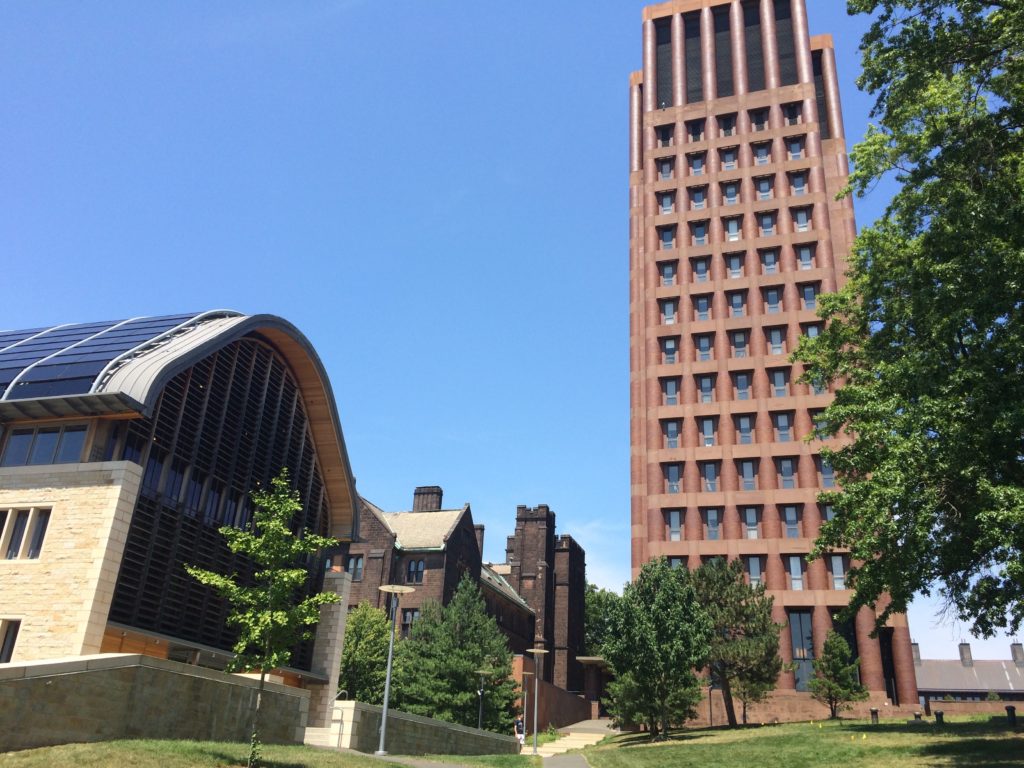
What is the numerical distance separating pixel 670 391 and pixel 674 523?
37.9 ft

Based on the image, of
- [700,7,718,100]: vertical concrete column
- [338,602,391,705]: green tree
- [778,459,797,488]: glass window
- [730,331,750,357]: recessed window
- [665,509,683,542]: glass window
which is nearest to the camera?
[338,602,391,705]: green tree

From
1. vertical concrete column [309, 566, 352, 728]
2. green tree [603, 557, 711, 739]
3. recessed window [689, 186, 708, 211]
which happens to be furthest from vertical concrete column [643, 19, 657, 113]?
vertical concrete column [309, 566, 352, 728]

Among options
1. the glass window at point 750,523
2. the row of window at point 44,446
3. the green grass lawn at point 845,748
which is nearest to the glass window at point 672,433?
the glass window at point 750,523

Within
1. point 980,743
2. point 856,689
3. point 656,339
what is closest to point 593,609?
point 656,339

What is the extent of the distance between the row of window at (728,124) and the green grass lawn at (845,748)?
5591 cm

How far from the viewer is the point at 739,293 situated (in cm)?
7006

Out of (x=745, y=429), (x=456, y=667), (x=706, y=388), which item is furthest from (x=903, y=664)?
(x=456, y=667)

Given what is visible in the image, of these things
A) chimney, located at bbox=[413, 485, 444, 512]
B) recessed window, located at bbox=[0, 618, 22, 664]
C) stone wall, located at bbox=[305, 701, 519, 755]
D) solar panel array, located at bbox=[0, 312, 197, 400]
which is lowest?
stone wall, located at bbox=[305, 701, 519, 755]

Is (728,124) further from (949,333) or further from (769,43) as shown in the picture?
(949,333)

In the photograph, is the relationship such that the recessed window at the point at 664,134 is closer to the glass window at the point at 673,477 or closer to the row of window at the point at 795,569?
the glass window at the point at 673,477

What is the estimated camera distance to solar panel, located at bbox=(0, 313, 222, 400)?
25.9 m

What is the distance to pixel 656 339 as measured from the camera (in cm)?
7044

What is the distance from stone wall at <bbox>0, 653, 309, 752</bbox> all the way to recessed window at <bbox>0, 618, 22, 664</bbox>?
6.54 meters

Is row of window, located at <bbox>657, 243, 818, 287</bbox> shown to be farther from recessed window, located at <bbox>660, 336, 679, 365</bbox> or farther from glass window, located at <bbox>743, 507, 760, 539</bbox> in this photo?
glass window, located at <bbox>743, 507, 760, 539</bbox>
